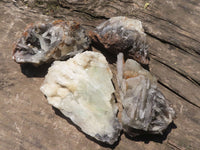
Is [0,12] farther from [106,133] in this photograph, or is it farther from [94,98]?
[106,133]

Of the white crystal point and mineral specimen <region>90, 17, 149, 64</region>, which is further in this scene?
mineral specimen <region>90, 17, 149, 64</region>

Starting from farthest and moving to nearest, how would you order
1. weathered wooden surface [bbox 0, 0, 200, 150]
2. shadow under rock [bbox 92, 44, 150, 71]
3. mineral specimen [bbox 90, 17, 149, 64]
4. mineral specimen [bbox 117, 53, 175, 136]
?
shadow under rock [bbox 92, 44, 150, 71]
mineral specimen [bbox 90, 17, 149, 64]
weathered wooden surface [bbox 0, 0, 200, 150]
mineral specimen [bbox 117, 53, 175, 136]

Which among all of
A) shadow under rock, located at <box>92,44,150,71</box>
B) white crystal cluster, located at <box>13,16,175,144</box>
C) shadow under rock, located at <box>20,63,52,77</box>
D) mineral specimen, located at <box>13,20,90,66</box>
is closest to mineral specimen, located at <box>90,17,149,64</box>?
white crystal cluster, located at <box>13,16,175,144</box>

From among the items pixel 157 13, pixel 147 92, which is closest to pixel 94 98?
pixel 147 92

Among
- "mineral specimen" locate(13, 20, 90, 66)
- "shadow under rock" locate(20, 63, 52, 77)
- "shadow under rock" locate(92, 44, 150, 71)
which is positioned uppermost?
"mineral specimen" locate(13, 20, 90, 66)

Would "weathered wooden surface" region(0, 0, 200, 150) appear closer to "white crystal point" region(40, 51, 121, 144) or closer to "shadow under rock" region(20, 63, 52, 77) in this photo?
"shadow under rock" region(20, 63, 52, 77)

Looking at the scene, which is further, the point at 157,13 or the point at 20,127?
the point at 157,13

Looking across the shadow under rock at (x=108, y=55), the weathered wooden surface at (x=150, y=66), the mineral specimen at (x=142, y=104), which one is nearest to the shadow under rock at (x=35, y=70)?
the weathered wooden surface at (x=150, y=66)
